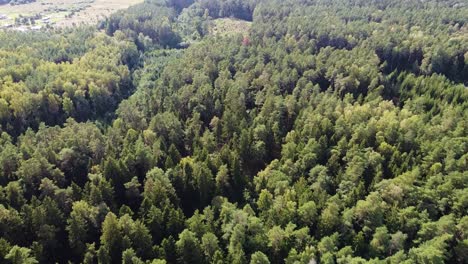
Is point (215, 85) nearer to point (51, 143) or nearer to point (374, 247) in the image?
point (51, 143)

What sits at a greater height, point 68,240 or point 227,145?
point 227,145

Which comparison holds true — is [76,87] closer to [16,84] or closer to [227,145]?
[16,84]

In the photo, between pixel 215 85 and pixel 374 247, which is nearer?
pixel 374 247

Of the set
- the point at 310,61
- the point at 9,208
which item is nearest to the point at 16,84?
the point at 9,208

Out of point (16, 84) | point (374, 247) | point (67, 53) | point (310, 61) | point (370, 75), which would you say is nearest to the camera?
point (374, 247)

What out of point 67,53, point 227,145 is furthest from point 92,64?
point 227,145

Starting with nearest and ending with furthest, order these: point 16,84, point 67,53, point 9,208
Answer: point 9,208 < point 16,84 < point 67,53

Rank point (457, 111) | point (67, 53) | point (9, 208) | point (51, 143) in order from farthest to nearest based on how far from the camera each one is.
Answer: point (67, 53) → point (457, 111) → point (51, 143) → point (9, 208)
